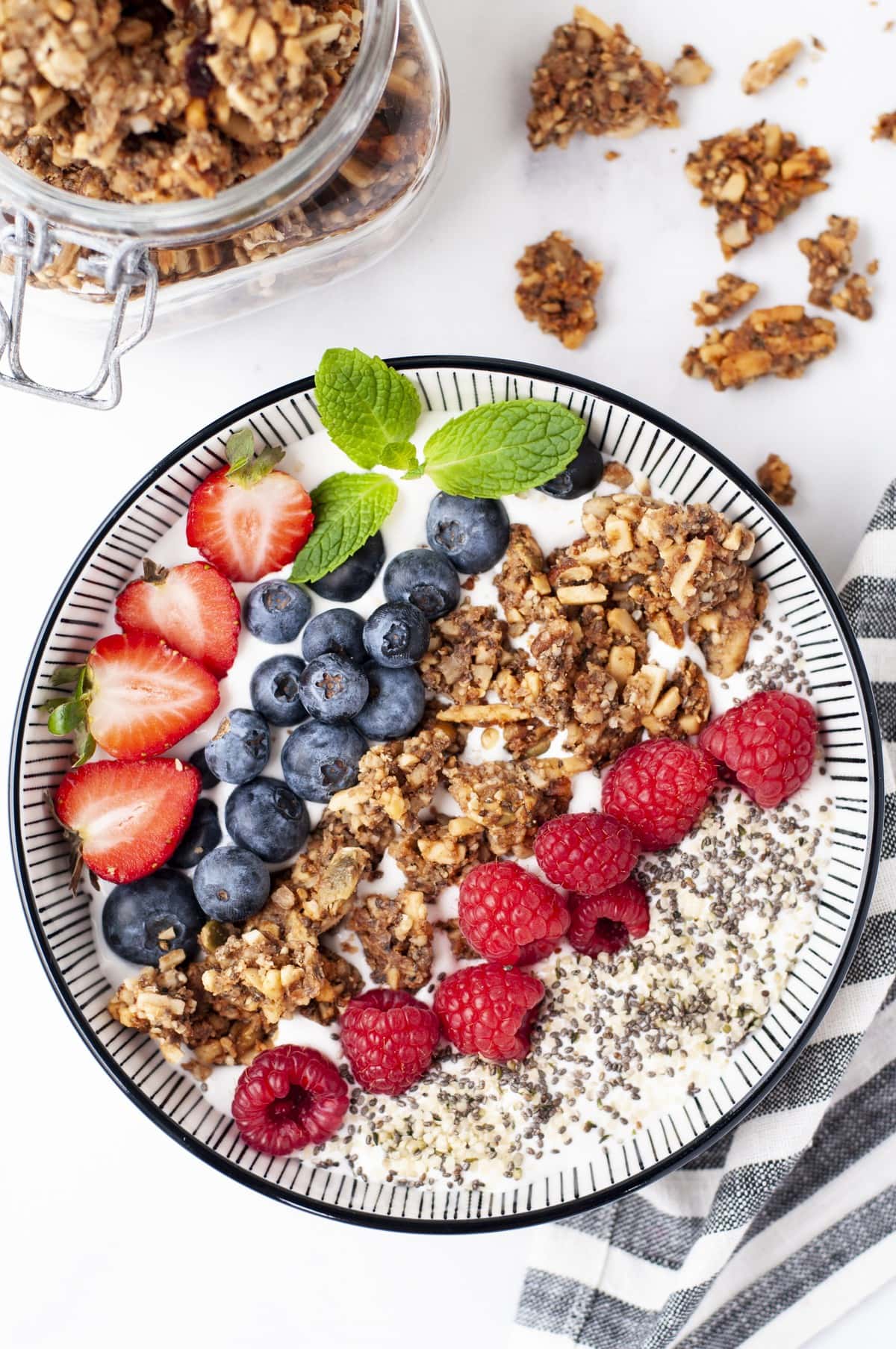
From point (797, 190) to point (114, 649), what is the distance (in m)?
0.97

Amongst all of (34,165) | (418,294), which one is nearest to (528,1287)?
(418,294)

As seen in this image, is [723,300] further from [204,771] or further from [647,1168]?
[647,1168]

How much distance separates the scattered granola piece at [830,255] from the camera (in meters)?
1.37

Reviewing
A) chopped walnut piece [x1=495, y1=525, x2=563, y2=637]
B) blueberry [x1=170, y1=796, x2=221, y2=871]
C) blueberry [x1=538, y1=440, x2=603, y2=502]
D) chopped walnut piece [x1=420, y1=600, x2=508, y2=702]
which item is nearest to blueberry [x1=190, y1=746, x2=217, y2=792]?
blueberry [x1=170, y1=796, x2=221, y2=871]

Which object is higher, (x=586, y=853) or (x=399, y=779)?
(x=399, y=779)

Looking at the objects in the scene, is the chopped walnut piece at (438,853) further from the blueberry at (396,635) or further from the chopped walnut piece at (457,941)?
the blueberry at (396,635)

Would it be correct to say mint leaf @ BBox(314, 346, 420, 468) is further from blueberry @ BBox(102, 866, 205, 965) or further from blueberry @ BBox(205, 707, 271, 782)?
blueberry @ BBox(102, 866, 205, 965)

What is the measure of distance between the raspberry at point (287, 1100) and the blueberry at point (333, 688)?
38 centimetres

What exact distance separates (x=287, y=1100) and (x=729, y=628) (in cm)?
71

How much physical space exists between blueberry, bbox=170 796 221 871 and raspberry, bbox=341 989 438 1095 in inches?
9.4

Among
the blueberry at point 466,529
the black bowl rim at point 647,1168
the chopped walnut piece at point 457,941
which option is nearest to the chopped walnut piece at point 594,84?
the black bowl rim at point 647,1168

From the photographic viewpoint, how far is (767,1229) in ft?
4.57

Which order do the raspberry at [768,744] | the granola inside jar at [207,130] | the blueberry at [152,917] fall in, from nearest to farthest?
the granola inside jar at [207,130]
the raspberry at [768,744]
the blueberry at [152,917]

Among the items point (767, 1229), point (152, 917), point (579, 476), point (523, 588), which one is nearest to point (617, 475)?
point (579, 476)
